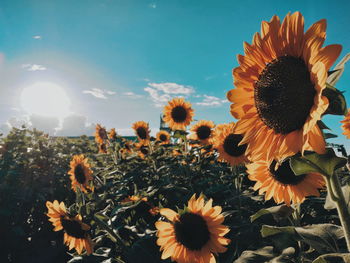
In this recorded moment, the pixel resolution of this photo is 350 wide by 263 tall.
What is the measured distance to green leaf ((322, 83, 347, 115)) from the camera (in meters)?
0.81

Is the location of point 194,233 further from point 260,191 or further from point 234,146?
point 234,146

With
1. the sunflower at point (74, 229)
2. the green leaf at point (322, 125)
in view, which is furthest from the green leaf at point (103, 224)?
the green leaf at point (322, 125)

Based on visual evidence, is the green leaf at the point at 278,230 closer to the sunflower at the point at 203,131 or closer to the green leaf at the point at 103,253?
the green leaf at the point at 103,253

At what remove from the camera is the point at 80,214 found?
255cm

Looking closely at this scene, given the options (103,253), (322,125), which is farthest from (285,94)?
(103,253)

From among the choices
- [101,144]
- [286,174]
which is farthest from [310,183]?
[101,144]

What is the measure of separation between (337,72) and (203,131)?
4.32m

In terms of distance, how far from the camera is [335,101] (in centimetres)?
84

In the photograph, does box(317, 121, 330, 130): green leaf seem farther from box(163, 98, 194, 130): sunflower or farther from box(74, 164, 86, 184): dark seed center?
box(163, 98, 194, 130): sunflower

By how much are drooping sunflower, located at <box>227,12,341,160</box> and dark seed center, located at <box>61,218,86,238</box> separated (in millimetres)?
2160

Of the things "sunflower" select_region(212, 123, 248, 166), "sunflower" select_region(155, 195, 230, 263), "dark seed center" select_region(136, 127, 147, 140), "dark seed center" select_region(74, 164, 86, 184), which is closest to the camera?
"sunflower" select_region(155, 195, 230, 263)

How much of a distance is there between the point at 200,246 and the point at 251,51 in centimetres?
159

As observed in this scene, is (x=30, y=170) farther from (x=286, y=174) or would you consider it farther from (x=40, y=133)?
(x=286, y=174)

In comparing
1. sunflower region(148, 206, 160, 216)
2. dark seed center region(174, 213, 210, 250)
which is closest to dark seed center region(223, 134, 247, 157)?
sunflower region(148, 206, 160, 216)
